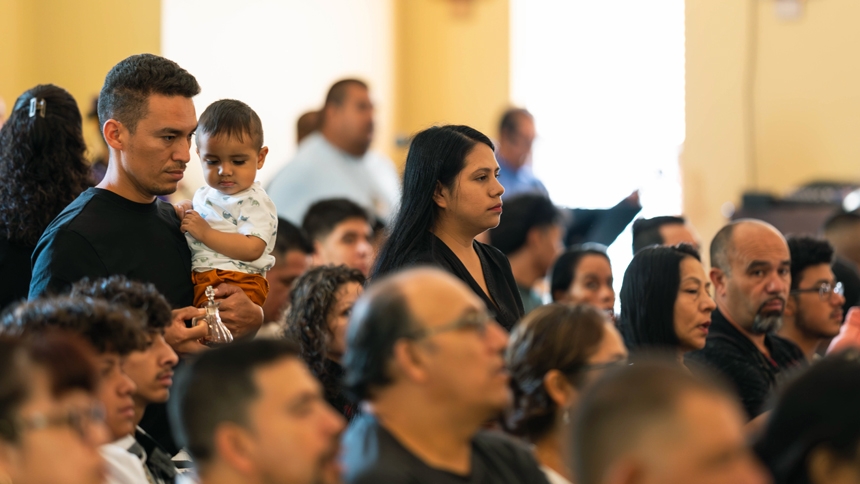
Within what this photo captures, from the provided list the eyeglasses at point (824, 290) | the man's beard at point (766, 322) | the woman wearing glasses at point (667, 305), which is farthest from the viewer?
the eyeglasses at point (824, 290)

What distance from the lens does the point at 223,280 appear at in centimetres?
305

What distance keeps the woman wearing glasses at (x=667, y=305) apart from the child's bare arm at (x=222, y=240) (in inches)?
51.1

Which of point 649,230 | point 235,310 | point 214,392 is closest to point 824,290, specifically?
point 649,230

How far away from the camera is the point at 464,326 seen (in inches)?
80.6

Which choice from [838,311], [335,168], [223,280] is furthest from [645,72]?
[223,280]

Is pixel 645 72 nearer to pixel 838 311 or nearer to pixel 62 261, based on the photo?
pixel 838 311

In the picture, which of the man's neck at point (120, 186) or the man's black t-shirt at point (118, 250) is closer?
the man's black t-shirt at point (118, 250)

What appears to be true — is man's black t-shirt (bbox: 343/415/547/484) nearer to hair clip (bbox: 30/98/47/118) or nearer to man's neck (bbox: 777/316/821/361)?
hair clip (bbox: 30/98/47/118)

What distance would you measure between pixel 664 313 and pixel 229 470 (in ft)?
6.72

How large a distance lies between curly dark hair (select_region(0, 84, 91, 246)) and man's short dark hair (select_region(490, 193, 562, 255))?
2.44 metres


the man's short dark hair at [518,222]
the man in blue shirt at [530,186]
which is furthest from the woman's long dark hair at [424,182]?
the man in blue shirt at [530,186]

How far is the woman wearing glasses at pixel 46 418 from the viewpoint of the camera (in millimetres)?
1778

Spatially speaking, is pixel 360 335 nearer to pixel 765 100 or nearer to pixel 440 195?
pixel 440 195

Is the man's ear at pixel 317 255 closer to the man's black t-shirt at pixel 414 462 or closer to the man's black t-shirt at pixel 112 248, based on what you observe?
the man's black t-shirt at pixel 112 248
